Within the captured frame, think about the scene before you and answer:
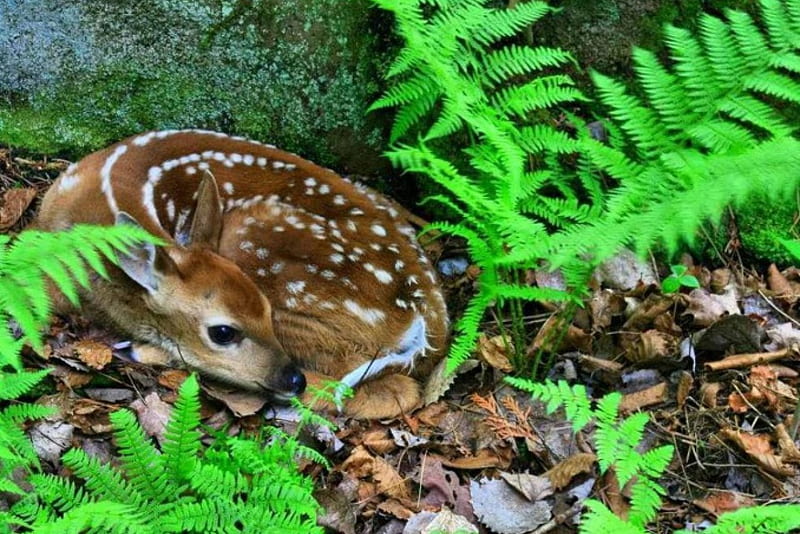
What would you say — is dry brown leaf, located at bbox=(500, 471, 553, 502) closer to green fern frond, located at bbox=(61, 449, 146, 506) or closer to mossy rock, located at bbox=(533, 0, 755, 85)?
green fern frond, located at bbox=(61, 449, 146, 506)

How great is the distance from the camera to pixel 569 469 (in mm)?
3205

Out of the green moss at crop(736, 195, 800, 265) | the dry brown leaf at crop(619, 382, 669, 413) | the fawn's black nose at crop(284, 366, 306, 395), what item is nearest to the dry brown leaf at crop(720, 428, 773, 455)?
the dry brown leaf at crop(619, 382, 669, 413)

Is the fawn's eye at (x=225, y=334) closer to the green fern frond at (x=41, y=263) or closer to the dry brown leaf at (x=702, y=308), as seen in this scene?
the green fern frond at (x=41, y=263)

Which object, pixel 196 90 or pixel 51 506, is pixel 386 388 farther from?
pixel 196 90

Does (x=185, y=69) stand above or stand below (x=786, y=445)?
above

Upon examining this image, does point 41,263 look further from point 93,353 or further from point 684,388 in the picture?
point 684,388

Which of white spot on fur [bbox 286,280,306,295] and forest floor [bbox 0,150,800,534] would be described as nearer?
forest floor [bbox 0,150,800,534]

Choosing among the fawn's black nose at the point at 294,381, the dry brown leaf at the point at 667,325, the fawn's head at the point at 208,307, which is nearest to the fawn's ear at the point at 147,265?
the fawn's head at the point at 208,307

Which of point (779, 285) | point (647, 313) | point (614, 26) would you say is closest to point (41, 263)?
point (647, 313)

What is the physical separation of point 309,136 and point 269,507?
90.8 inches

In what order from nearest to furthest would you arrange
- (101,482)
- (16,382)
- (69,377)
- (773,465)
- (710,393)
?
(101,482), (16,382), (773,465), (710,393), (69,377)

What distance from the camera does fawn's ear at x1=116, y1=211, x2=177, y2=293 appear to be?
386cm

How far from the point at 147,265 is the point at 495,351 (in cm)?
162

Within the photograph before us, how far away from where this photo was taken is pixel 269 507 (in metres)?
2.83
